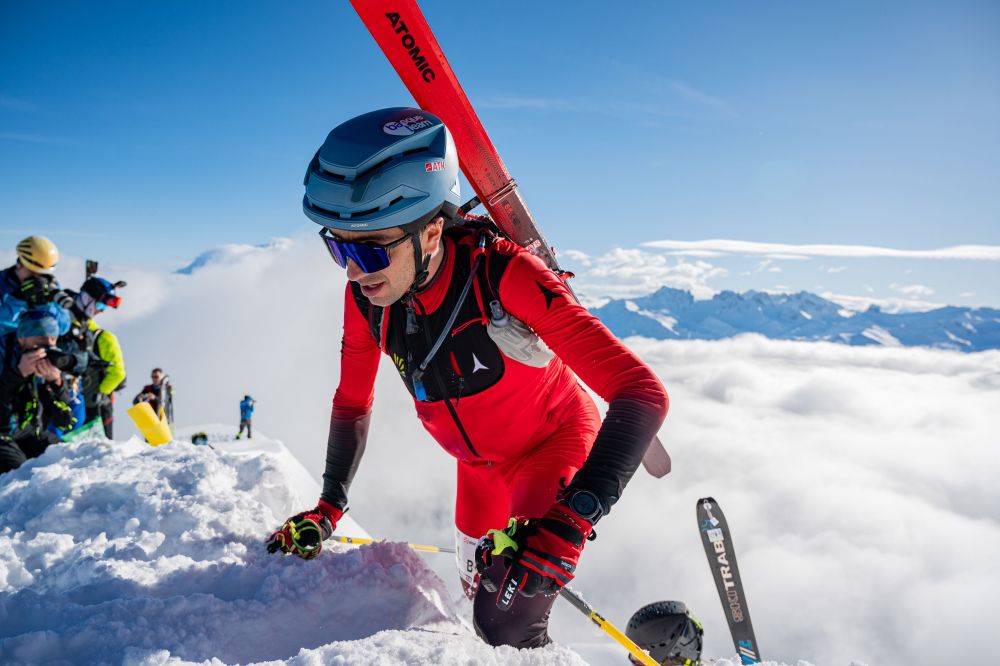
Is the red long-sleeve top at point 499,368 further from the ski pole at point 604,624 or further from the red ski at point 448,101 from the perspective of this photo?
the red ski at point 448,101

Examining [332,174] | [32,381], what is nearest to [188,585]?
[332,174]

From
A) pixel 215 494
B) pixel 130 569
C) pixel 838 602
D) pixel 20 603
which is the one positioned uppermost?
pixel 20 603

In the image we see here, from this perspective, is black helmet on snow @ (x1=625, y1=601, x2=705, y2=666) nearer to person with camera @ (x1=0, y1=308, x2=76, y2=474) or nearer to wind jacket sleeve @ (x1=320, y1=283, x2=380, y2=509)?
wind jacket sleeve @ (x1=320, y1=283, x2=380, y2=509)

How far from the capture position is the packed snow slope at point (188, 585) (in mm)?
2209

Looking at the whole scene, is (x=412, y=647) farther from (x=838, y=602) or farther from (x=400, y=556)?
(x=838, y=602)

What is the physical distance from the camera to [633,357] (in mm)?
2736

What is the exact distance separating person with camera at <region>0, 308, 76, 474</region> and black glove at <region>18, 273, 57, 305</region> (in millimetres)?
484

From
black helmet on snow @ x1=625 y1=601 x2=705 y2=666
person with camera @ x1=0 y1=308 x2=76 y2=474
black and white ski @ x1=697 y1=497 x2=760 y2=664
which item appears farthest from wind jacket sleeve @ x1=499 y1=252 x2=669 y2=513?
person with camera @ x1=0 y1=308 x2=76 y2=474

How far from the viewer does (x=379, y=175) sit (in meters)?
2.87

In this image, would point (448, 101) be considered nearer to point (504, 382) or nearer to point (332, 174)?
point (332, 174)

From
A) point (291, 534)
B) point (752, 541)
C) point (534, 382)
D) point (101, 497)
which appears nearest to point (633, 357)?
point (534, 382)

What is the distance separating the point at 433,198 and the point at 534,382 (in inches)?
51.8

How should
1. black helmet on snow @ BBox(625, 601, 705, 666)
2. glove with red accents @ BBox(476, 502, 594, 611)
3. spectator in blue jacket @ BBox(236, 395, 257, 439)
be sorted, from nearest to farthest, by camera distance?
glove with red accents @ BBox(476, 502, 594, 611) < black helmet on snow @ BBox(625, 601, 705, 666) < spectator in blue jacket @ BBox(236, 395, 257, 439)

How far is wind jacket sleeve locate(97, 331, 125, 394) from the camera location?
8664mm
